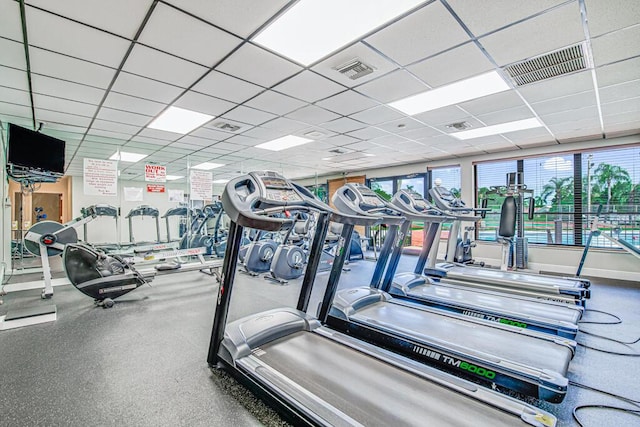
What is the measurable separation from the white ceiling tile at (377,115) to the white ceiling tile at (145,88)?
7.82ft

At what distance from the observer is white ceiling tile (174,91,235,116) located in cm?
365

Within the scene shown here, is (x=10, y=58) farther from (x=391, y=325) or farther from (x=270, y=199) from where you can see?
(x=391, y=325)

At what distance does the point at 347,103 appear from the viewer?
3867 millimetres

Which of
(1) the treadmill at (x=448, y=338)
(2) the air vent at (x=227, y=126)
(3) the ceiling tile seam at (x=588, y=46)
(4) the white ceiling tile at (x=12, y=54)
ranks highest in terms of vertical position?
(3) the ceiling tile seam at (x=588, y=46)

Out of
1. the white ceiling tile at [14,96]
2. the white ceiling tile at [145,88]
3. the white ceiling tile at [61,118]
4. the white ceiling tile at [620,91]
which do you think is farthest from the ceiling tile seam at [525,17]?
the white ceiling tile at [61,118]

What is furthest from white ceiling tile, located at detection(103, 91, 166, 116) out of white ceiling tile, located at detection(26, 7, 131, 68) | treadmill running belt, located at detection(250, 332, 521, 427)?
treadmill running belt, located at detection(250, 332, 521, 427)

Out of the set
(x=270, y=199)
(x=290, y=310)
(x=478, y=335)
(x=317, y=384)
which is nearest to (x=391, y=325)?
(x=478, y=335)

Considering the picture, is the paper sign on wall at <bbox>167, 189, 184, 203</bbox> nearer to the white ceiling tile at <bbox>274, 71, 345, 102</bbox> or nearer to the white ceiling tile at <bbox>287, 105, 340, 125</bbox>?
the white ceiling tile at <bbox>287, 105, 340, 125</bbox>

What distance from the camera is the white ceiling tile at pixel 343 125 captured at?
15.0ft

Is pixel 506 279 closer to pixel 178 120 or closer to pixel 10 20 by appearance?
pixel 178 120

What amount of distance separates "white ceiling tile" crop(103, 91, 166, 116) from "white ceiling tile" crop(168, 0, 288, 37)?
2.03 metres

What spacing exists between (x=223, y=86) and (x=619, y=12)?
3.40 meters

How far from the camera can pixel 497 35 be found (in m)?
2.41

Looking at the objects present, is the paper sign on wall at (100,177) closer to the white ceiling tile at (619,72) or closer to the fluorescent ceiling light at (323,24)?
the fluorescent ceiling light at (323,24)
